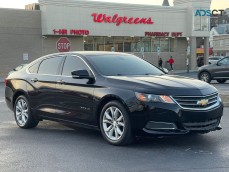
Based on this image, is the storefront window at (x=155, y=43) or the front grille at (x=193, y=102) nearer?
the front grille at (x=193, y=102)

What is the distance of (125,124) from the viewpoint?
22.1 feet

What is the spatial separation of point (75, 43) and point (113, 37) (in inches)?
161

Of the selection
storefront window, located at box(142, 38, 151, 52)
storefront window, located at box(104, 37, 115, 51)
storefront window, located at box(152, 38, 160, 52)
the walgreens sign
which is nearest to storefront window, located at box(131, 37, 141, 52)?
A: storefront window, located at box(142, 38, 151, 52)

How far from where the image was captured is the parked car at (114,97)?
21.5 ft

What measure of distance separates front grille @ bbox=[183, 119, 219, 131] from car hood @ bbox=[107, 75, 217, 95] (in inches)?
18.0

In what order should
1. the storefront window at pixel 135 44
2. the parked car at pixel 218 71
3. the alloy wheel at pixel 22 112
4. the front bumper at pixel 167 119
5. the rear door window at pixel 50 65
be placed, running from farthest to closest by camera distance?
1. the storefront window at pixel 135 44
2. the parked car at pixel 218 71
3. the alloy wheel at pixel 22 112
4. the rear door window at pixel 50 65
5. the front bumper at pixel 167 119

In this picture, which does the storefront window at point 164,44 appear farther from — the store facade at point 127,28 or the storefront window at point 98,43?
the storefront window at point 98,43

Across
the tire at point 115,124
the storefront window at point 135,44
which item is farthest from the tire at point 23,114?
the storefront window at point 135,44

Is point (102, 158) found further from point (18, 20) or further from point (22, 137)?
point (18, 20)

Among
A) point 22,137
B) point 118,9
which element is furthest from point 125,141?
point 118,9

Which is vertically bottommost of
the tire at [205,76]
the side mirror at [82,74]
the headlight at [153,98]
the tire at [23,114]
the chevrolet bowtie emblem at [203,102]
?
the tire at [205,76]

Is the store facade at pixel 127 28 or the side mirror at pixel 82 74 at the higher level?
the store facade at pixel 127 28

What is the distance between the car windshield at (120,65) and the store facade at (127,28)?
27001 mm

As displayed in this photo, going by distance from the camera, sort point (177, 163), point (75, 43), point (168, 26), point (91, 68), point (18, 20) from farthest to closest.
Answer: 1. point (168, 26)
2. point (75, 43)
3. point (18, 20)
4. point (91, 68)
5. point (177, 163)
